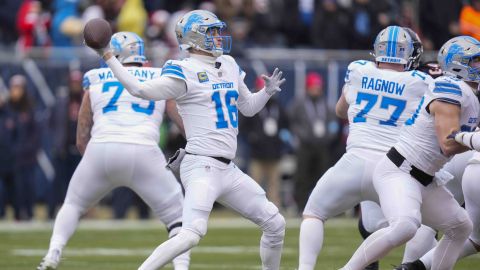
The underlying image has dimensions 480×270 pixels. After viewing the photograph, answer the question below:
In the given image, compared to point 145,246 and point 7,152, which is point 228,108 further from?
point 7,152

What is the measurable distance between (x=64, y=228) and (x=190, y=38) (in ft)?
6.30

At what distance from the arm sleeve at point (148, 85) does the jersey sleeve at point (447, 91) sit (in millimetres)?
1711

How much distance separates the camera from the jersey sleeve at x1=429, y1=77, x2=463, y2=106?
8.08 metres

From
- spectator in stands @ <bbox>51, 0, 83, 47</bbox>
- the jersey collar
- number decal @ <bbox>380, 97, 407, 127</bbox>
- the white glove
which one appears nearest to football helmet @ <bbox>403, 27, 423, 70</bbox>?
number decal @ <bbox>380, 97, 407, 127</bbox>

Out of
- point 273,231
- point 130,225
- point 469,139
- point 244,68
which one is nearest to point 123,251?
point 130,225

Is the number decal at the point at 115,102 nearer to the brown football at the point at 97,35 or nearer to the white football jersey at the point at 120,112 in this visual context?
the white football jersey at the point at 120,112

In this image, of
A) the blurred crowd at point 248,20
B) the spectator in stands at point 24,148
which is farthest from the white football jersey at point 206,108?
the blurred crowd at point 248,20

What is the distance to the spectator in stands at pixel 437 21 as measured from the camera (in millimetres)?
17172

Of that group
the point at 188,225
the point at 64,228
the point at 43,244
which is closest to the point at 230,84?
the point at 188,225

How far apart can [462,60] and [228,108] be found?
1648 mm

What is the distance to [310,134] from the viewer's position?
59.3 feet

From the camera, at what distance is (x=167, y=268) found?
1069cm

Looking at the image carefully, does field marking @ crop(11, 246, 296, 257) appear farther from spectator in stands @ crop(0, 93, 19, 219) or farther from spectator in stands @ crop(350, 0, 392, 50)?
spectator in stands @ crop(350, 0, 392, 50)

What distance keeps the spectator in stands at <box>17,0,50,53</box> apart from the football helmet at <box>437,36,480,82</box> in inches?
420
